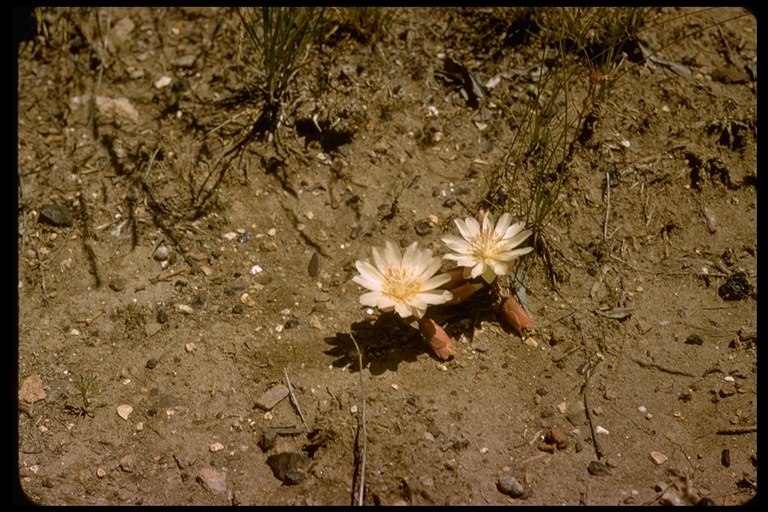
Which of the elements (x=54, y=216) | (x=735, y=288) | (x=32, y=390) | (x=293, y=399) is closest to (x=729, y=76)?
(x=735, y=288)

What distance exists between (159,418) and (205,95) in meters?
1.43

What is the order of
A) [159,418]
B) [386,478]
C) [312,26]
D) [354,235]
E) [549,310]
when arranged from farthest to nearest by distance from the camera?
[312,26] → [354,235] → [549,310] → [159,418] → [386,478]

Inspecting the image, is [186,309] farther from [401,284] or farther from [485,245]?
[485,245]

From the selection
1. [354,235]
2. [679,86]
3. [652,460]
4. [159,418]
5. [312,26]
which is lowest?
[652,460]

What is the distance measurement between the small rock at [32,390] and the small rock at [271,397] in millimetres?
722

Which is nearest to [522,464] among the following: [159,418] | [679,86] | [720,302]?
[720,302]

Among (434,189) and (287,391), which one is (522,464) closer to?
(287,391)

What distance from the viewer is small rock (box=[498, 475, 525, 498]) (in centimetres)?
195

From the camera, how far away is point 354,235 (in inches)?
98.5

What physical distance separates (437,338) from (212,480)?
833mm

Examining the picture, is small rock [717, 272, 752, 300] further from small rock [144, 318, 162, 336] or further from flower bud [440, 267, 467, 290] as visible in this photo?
small rock [144, 318, 162, 336]

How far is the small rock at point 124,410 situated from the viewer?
211 cm

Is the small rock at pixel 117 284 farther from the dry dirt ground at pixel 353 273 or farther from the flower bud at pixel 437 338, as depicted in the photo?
the flower bud at pixel 437 338

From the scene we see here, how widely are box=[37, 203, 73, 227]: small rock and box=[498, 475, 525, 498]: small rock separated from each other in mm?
1875
